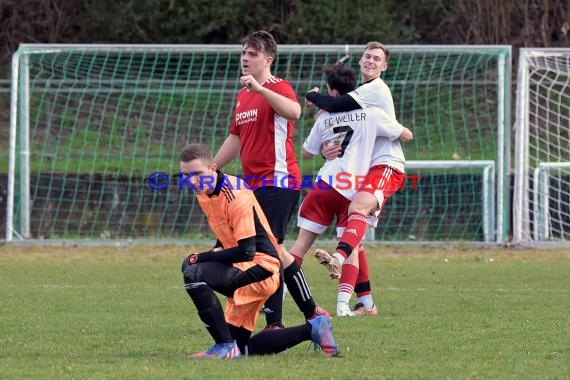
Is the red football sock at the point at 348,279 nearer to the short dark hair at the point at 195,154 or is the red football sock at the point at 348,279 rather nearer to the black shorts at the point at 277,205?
the black shorts at the point at 277,205

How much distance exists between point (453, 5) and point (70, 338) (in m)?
15.7

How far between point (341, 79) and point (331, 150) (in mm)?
532

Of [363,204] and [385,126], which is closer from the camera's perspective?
[363,204]

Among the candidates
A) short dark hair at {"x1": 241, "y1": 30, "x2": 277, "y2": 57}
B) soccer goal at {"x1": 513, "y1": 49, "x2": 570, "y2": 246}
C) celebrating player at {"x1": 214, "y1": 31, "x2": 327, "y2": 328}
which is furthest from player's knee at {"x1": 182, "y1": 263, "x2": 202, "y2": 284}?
soccer goal at {"x1": 513, "y1": 49, "x2": 570, "y2": 246}

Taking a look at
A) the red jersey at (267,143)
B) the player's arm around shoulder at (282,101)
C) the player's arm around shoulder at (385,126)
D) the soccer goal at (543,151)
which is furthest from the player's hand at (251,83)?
the soccer goal at (543,151)

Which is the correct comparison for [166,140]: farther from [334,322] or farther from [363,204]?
[334,322]

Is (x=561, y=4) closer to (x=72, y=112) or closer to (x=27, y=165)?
(x=72, y=112)

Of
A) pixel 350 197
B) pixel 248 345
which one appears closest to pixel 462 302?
pixel 350 197

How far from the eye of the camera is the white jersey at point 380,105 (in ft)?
26.7

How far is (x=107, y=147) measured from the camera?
16250mm

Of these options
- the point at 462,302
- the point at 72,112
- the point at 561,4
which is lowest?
the point at 462,302

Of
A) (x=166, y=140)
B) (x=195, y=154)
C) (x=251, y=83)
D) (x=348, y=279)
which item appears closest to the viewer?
(x=195, y=154)

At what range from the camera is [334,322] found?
24.7ft

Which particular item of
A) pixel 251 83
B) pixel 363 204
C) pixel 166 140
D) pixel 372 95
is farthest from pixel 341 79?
pixel 166 140
